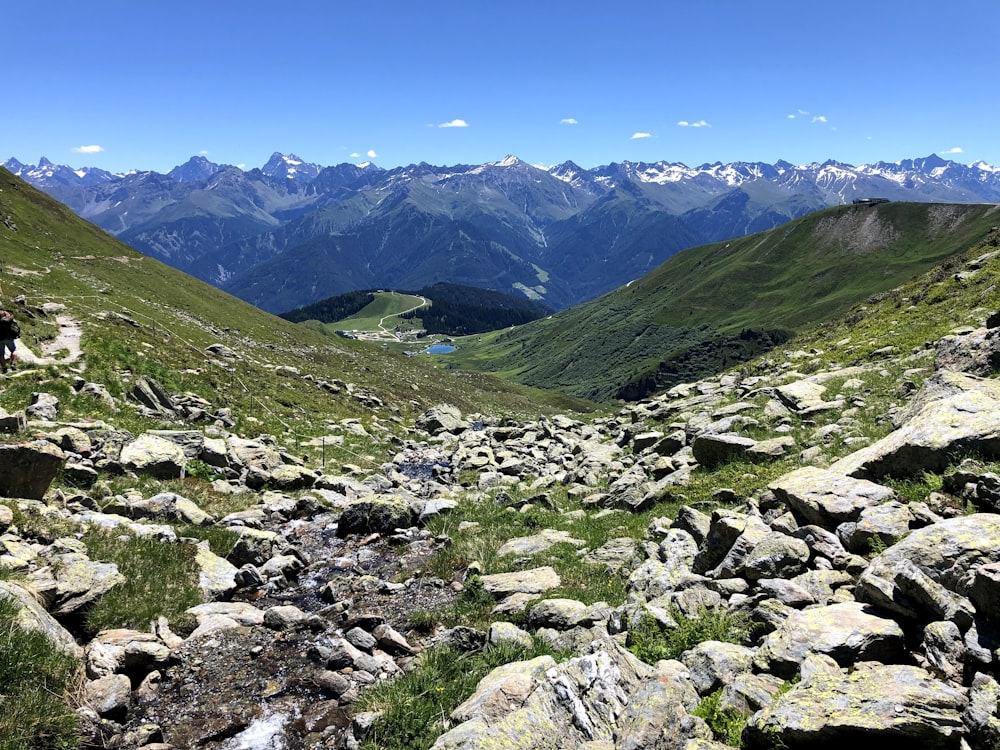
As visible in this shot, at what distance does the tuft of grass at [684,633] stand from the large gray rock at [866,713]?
6.94ft

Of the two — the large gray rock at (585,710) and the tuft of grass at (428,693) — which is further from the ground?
the large gray rock at (585,710)

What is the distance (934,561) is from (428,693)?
7.16 m

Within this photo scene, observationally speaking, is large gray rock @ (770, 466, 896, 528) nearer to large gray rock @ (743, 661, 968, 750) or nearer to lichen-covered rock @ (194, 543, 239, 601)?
large gray rock @ (743, 661, 968, 750)

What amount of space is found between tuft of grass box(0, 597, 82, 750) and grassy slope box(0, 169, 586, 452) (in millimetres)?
17501

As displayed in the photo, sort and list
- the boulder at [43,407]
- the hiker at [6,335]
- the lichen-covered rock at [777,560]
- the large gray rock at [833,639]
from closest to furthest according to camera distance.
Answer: the large gray rock at [833,639] → the lichen-covered rock at [777,560] → the boulder at [43,407] → the hiker at [6,335]

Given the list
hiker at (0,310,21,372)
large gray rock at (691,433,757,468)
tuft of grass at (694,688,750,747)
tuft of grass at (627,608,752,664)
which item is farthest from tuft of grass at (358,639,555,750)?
hiker at (0,310,21,372)

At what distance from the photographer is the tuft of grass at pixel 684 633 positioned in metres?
7.78

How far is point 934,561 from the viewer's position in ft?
22.5

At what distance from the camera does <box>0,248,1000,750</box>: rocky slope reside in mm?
6000

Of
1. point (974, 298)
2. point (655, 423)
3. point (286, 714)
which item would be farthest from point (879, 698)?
point (974, 298)

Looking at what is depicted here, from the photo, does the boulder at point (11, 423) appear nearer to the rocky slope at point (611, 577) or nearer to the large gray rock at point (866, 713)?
the rocky slope at point (611, 577)

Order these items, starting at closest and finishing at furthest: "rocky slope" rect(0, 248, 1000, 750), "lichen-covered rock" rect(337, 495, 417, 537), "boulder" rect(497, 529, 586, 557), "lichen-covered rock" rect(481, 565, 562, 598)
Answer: "rocky slope" rect(0, 248, 1000, 750)
"lichen-covered rock" rect(481, 565, 562, 598)
"boulder" rect(497, 529, 586, 557)
"lichen-covered rock" rect(337, 495, 417, 537)

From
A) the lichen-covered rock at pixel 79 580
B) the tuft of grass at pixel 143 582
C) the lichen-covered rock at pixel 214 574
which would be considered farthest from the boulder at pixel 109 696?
the lichen-covered rock at pixel 214 574

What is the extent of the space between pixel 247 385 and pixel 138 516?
28.3 m
